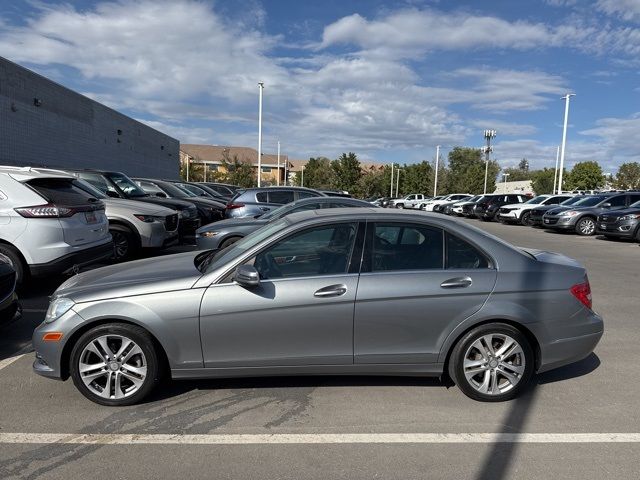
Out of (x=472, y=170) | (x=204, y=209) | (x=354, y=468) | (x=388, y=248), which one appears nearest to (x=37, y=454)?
(x=354, y=468)

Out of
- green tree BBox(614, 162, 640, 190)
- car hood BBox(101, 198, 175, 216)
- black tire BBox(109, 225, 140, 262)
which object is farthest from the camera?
green tree BBox(614, 162, 640, 190)

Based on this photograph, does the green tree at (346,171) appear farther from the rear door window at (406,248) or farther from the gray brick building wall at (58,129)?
the rear door window at (406,248)

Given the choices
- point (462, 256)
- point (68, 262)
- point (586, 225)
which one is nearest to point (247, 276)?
point (462, 256)

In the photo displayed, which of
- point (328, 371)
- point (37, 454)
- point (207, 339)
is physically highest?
point (207, 339)

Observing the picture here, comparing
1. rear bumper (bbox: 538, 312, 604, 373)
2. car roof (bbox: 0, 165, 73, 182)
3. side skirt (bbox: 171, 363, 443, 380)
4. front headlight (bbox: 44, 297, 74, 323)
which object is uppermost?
car roof (bbox: 0, 165, 73, 182)

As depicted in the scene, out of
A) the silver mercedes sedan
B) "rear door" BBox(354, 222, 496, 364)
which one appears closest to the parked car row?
the silver mercedes sedan

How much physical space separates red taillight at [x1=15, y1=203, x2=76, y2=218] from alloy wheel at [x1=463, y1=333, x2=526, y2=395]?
213 inches

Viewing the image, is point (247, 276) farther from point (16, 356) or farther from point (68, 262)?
point (68, 262)

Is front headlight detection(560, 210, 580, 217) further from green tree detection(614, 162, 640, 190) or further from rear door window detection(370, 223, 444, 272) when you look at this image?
green tree detection(614, 162, 640, 190)

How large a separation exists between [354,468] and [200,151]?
95.7 meters

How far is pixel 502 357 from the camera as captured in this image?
12.7 feet

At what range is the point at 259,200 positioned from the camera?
1221 cm

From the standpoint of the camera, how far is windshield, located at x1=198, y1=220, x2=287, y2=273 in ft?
12.8

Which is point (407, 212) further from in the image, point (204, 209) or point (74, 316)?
point (204, 209)
